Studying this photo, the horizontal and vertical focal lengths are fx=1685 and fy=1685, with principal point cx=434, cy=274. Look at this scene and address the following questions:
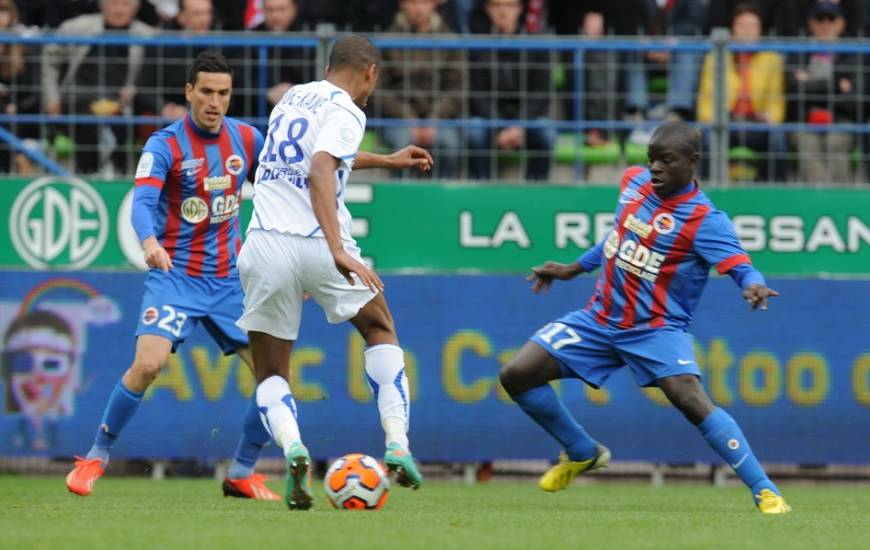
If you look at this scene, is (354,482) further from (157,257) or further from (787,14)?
(787,14)

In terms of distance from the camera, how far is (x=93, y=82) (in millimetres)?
12977

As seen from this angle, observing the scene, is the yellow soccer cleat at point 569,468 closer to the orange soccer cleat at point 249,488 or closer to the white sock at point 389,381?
the white sock at point 389,381

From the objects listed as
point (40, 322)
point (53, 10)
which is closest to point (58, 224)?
point (40, 322)

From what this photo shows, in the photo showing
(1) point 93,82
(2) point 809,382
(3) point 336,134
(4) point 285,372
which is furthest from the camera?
(1) point 93,82

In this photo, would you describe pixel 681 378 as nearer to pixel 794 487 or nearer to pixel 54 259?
pixel 794 487

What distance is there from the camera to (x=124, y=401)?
9188 millimetres

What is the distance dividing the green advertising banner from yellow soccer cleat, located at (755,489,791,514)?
443cm

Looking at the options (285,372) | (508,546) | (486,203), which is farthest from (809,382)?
(508,546)

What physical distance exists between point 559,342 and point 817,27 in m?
5.95

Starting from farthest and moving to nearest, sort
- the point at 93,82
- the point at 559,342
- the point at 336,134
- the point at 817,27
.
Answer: the point at 817,27, the point at 93,82, the point at 559,342, the point at 336,134

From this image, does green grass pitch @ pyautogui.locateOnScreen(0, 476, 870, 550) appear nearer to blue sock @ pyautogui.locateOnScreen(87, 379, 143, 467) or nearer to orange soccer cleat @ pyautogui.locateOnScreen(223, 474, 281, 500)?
orange soccer cleat @ pyautogui.locateOnScreen(223, 474, 281, 500)

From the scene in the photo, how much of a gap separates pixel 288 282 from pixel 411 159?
38.5 inches

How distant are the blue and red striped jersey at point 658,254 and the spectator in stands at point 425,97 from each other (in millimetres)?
3998

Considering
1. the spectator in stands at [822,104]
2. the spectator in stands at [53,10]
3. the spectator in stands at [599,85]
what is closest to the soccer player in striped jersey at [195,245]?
the spectator in stands at [599,85]
